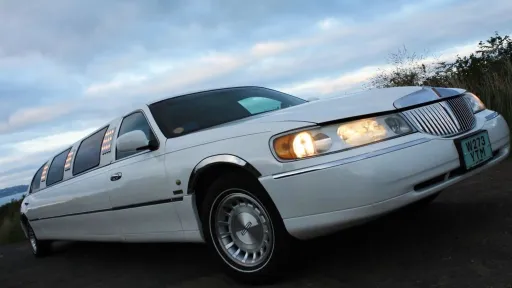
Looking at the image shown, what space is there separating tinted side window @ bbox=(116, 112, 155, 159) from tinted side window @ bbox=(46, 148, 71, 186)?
65.7 inches

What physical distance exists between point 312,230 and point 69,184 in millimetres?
3359

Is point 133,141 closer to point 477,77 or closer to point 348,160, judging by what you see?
point 348,160

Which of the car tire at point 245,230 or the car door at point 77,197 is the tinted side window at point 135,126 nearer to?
the car door at point 77,197

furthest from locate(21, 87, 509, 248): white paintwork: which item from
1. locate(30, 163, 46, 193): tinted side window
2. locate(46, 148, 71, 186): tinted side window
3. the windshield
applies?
locate(30, 163, 46, 193): tinted side window

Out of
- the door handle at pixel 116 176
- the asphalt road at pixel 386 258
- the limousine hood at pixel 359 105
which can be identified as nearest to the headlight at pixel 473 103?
the limousine hood at pixel 359 105

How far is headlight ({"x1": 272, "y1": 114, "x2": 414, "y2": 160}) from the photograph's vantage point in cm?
298

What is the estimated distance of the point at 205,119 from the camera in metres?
4.16

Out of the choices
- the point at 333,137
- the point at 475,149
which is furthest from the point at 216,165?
the point at 475,149

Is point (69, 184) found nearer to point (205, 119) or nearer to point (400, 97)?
point (205, 119)

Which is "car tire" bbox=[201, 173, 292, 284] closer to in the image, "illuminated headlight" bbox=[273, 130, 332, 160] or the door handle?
"illuminated headlight" bbox=[273, 130, 332, 160]

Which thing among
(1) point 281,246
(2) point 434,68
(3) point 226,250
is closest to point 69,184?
(3) point 226,250

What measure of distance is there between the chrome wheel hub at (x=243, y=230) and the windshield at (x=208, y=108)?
2.64 feet

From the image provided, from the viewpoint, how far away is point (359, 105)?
3.20 m

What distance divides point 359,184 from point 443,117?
932mm
